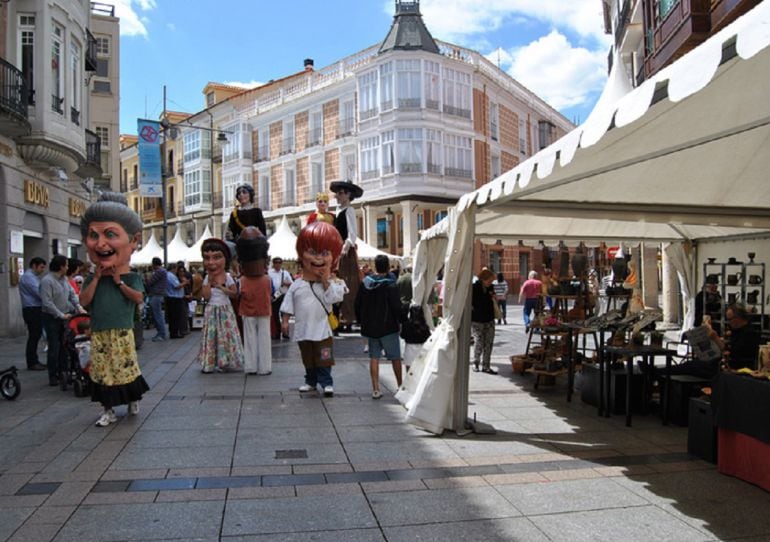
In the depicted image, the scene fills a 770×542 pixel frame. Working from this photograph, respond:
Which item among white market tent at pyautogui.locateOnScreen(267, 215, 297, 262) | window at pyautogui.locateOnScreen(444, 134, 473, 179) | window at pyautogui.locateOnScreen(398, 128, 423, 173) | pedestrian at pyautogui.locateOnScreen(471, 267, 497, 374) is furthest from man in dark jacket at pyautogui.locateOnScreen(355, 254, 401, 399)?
window at pyautogui.locateOnScreen(444, 134, 473, 179)

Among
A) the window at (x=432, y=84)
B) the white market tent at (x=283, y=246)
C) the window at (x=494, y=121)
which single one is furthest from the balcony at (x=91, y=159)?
the window at (x=494, y=121)

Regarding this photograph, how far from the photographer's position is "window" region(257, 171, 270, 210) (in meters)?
43.8

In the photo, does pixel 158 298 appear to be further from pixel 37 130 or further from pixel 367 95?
pixel 367 95

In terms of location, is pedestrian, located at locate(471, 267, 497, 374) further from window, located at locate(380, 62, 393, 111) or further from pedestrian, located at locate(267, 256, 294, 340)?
window, located at locate(380, 62, 393, 111)

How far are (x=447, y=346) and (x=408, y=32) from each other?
30526 millimetres

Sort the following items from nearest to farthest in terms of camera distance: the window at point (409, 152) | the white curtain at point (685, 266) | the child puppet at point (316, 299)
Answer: the child puppet at point (316, 299) → the white curtain at point (685, 266) → the window at point (409, 152)

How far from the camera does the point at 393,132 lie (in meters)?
33.8

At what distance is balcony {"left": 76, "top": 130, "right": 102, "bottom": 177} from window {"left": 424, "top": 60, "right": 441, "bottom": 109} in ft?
55.8

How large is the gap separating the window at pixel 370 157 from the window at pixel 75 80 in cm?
A: 1727

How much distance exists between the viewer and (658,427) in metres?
6.78

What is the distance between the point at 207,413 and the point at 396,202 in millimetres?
27381

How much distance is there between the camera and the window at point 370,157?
114 feet

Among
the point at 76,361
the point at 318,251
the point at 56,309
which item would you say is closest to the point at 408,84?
the point at 56,309

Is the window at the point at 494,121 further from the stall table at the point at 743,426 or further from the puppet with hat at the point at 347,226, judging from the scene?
the stall table at the point at 743,426
